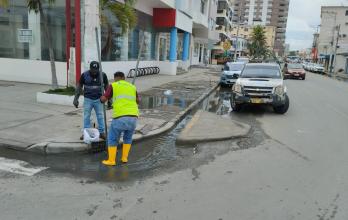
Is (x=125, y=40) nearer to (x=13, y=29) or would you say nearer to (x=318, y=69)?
(x=13, y=29)

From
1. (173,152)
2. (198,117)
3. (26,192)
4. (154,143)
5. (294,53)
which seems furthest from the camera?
(294,53)

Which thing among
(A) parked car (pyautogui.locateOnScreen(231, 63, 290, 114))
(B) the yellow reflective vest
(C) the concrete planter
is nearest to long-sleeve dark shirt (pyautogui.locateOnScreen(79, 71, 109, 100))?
(B) the yellow reflective vest

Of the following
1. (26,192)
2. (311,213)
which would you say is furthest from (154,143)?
(311,213)

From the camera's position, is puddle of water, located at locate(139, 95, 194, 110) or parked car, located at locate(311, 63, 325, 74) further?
Result: parked car, located at locate(311, 63, 325, 74)

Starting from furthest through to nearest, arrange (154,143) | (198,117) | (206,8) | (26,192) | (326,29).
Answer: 1. (326,29)
2. (206,8)
3. (198,117)
4. (154,143)
5. (26,192)

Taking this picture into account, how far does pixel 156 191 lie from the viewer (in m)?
5.04

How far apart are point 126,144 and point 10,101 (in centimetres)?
625

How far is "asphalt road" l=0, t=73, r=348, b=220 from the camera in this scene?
4363mm

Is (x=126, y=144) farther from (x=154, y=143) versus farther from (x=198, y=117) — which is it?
(x=198, y=117)

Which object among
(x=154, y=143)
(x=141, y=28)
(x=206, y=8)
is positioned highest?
(x=206, y=8)

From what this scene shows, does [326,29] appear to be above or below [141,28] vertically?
above

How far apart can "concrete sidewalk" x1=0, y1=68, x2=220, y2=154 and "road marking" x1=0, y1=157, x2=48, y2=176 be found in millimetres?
552

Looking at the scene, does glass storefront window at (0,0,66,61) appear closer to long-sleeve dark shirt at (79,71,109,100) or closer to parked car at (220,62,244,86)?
long-sleeve dark shirt at (79,71,109,100)

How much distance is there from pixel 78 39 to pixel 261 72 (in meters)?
6.79
